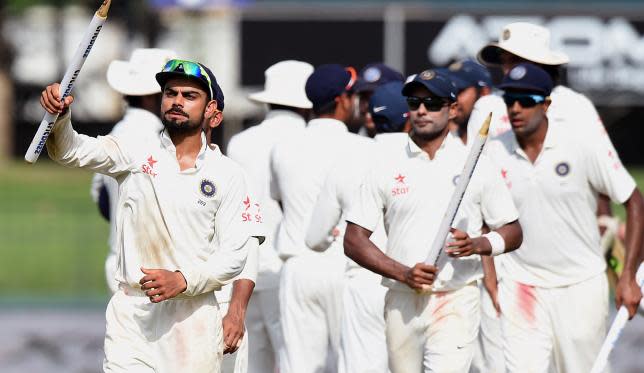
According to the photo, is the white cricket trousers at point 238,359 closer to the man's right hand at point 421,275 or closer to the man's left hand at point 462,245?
the man's right hand at point 421,275

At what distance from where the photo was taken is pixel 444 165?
8.54 meters

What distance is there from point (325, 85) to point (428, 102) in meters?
1.64

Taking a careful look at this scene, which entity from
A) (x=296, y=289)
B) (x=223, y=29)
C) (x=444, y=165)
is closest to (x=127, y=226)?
(x=444, y=165)

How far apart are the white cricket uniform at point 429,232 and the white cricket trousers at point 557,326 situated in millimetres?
811

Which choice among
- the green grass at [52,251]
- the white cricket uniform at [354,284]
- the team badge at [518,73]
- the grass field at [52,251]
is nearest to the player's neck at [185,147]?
the white cricket uniform at [354,284]

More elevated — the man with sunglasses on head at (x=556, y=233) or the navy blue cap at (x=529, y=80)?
the navy blue cap at (x=529, y=80)

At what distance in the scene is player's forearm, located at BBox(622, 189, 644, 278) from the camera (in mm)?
9242

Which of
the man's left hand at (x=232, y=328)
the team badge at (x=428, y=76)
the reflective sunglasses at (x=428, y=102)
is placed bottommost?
the man's left hand at (x=232, y=328)

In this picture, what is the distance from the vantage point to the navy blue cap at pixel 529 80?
9.13 metres

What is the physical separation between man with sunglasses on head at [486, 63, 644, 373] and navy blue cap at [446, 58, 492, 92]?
124 cm

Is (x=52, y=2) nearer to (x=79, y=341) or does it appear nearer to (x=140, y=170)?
(x=79, y=341)

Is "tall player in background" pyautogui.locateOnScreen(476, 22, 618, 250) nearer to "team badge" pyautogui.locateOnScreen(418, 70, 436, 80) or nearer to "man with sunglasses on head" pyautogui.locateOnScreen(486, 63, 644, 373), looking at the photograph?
"man with sunglasses on head" pyautogui.locateOnScreen(486, 63, 644, 373)

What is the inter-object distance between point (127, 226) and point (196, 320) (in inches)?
21.5

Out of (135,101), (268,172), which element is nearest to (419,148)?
(268,172)
